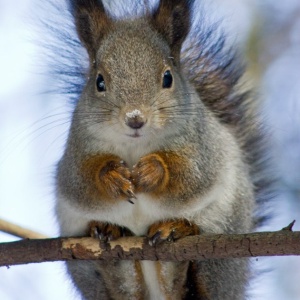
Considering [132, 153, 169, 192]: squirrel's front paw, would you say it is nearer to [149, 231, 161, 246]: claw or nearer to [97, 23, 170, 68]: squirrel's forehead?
[149, 231, 161, 246]: claw

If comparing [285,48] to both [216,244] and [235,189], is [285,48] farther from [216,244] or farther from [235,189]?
[216,244]

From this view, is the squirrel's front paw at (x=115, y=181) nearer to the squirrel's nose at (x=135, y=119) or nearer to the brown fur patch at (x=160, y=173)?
the brown fur patch at (x=160, y=173)

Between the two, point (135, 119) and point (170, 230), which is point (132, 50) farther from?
point (170, 230)

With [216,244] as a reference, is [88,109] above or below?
above

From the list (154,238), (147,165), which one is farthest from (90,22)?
(154,238)

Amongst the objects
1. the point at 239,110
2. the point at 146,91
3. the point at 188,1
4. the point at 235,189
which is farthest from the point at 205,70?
the point at 146,91
